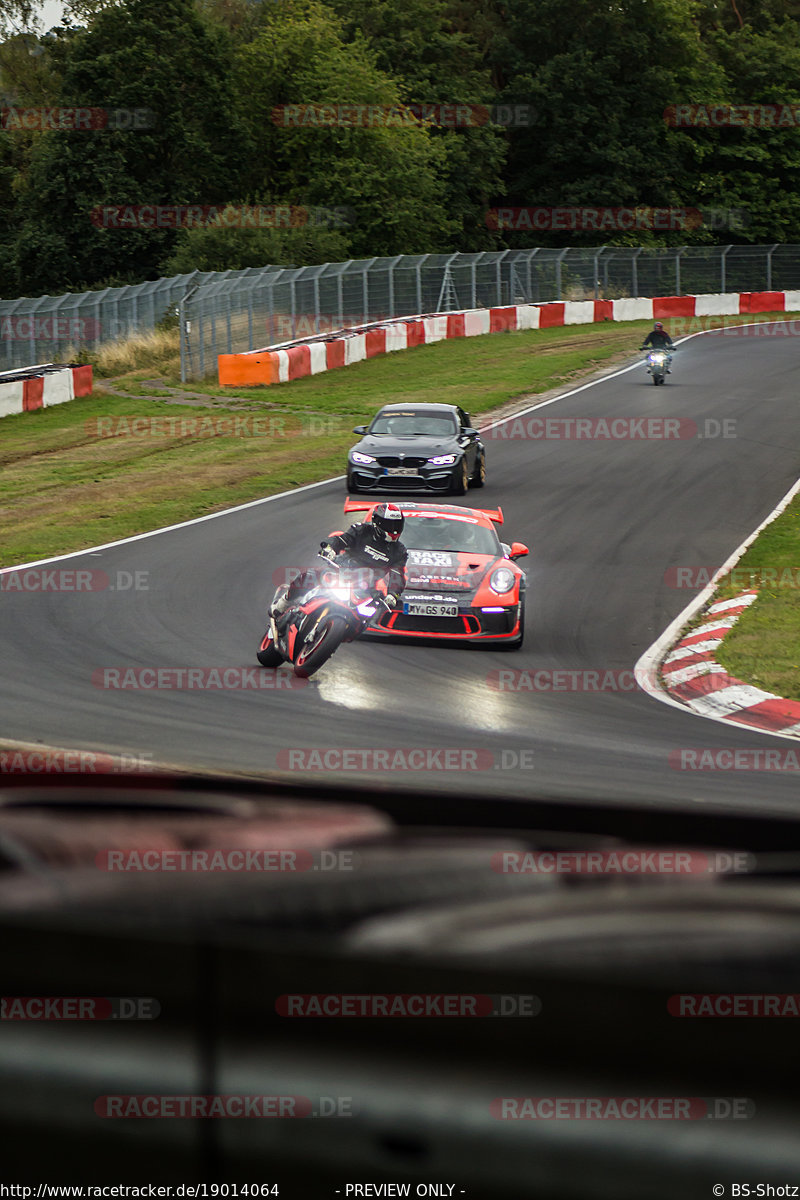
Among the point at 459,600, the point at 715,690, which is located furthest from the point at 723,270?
the point at 715,690

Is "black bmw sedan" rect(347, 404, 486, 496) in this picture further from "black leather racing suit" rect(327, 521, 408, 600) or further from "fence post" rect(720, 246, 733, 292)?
"fence post" rect(720, 246, 733, 292)

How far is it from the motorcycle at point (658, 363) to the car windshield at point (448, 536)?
68.3 ft

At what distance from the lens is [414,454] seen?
2095 cm

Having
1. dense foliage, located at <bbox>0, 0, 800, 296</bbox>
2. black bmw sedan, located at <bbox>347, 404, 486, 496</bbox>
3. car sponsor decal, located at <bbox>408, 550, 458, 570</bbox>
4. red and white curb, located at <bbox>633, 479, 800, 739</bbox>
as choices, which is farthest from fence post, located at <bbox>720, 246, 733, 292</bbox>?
car sponsor decal, located at <bbox>408, 550, 458, 570</bbox>

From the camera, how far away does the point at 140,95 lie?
5734 centimetres

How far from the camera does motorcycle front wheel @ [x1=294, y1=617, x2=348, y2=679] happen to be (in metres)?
11.1

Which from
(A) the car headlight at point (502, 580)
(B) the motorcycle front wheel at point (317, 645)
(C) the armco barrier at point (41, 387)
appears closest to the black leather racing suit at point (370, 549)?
(A) the car headlight at point (502, 580)

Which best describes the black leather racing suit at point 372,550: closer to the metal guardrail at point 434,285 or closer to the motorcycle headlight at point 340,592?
the motorcycle headlight at point 340,592

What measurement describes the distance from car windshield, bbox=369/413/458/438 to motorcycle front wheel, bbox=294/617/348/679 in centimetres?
1079

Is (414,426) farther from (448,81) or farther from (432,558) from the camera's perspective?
(448,81)

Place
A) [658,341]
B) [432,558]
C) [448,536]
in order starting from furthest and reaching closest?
[658,341]
[448,536]
[432,558]

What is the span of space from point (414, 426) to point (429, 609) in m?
9.71

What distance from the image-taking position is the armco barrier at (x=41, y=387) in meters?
30.2

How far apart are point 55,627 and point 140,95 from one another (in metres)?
50.5
